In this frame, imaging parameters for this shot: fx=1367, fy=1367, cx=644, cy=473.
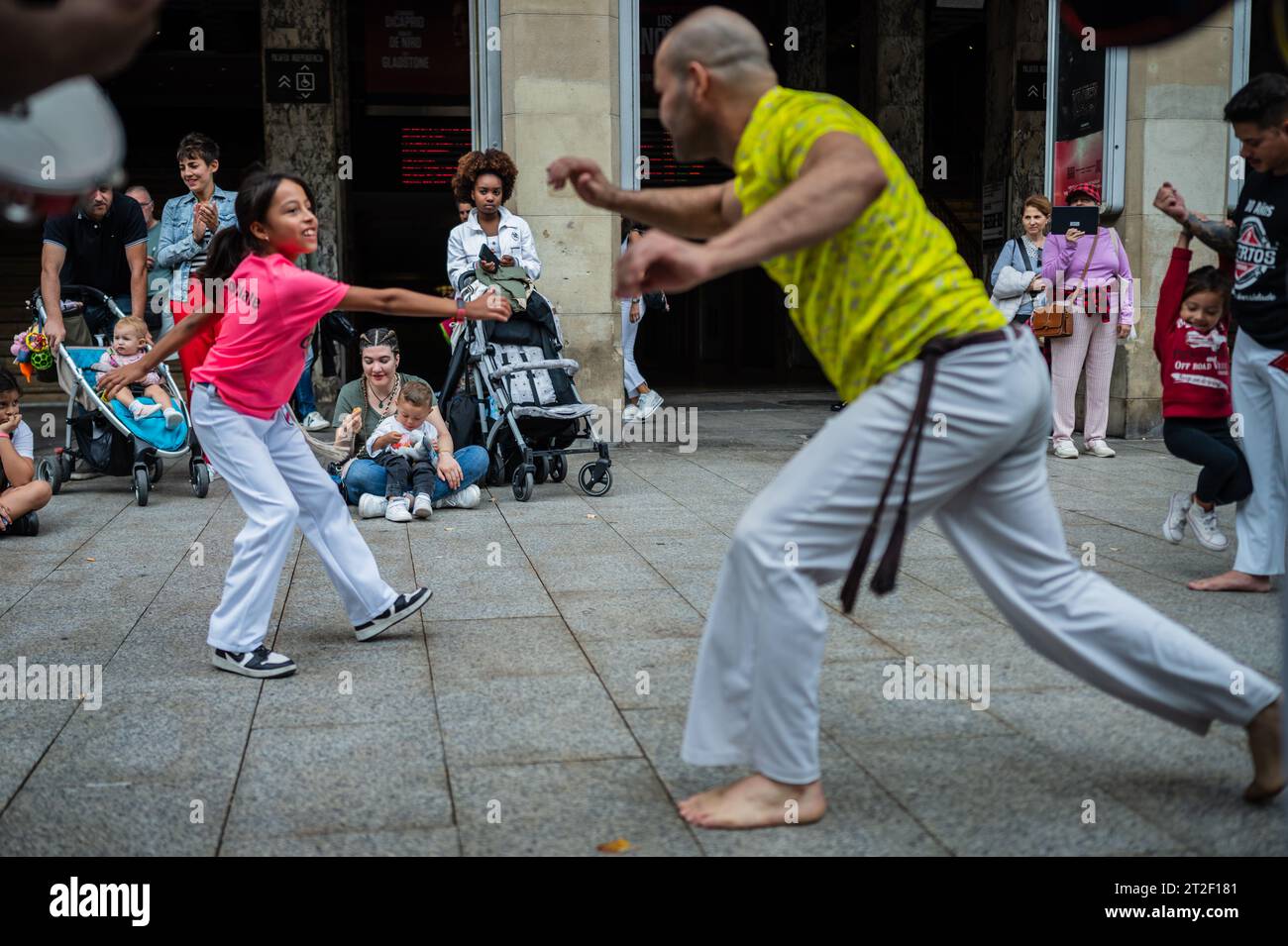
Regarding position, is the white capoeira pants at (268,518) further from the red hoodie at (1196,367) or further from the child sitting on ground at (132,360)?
the child sitting on ground at (132,360)

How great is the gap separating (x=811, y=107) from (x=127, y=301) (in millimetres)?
7681

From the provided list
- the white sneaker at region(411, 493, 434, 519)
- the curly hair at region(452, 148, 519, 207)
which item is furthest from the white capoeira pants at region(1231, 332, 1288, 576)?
the curly hair at region(452, 148, 519, 207)

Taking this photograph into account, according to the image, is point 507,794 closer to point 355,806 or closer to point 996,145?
point 355,806

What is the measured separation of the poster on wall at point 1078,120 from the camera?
11688 mm

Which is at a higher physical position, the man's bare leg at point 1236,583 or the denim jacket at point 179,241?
the denim jacket at point 179,241

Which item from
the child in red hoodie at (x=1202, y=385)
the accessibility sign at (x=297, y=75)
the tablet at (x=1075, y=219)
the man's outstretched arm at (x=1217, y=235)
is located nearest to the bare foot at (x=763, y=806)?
the man's outstretched arm at (x=1217, y=235)

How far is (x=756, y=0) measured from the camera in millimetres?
19500

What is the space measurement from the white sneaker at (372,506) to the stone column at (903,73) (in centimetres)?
1205

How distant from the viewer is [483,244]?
9.45 m

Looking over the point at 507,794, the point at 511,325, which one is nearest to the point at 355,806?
the point at 507,794

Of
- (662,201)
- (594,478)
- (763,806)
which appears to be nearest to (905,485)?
(763,806)

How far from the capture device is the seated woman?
812 centimetres

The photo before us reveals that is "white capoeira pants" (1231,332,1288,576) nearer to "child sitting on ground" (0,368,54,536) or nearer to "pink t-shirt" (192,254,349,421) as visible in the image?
"pink t-shirt" (192,254,349,421)

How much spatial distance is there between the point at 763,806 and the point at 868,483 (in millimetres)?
800
